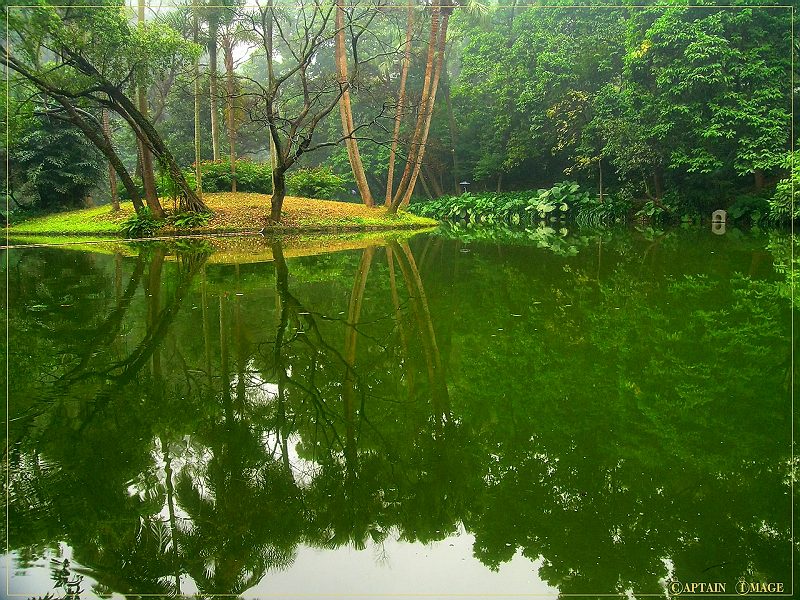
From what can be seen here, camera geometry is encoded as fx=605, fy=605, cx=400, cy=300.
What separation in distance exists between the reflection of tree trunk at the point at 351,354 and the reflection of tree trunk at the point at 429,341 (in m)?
0.48

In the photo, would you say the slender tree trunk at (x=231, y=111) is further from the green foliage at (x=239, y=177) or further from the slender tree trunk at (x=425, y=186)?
the slender tree trunk at (x=425, y=186)

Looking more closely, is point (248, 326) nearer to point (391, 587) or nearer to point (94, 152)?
point (391, 587)

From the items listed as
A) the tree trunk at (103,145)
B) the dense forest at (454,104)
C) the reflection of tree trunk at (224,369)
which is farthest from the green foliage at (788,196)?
the tree trunk at (103,145)

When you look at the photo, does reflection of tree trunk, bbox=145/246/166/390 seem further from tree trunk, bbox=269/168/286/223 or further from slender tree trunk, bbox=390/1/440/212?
slender tree trunk, bbox=390/1/440/212

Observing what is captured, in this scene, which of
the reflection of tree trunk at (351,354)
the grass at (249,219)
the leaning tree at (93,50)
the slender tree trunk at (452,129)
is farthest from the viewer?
the slender tree trunk at (452,129)

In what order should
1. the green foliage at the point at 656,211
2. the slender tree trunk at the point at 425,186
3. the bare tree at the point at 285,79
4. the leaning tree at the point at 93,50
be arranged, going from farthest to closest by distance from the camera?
the slender tree trunk at the point at 425,186 → the green foliage at the point at 656,211 → the bare tree at the point at 285,79 → the leaning tree at the point at 93,50

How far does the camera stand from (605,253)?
35.8ft

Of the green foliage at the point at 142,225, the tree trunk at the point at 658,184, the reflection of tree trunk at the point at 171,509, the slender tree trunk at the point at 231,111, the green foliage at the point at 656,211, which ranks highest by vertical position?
the slender tree trunk at the point at 231,111

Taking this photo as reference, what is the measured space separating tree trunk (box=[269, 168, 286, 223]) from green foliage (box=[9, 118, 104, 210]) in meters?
12.2

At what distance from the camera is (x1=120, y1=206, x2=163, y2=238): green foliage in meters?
16.1

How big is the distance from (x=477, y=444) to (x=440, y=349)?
65.3 inches

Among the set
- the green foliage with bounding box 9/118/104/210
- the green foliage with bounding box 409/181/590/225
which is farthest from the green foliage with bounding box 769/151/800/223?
the green foliage with bounding box 9/118/104/210

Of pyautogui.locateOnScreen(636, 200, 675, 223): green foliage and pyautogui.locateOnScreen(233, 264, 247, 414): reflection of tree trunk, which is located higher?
pyautogui.locateOnScreen(636, 200, 675, 223): green foliage

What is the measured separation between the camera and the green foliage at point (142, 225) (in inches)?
633
